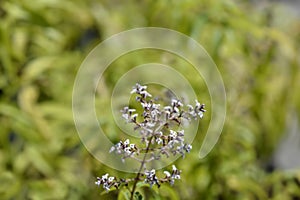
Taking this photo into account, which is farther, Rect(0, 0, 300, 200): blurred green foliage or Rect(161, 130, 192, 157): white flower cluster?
Rect(0, 0, 300, 200): blurred green foliage

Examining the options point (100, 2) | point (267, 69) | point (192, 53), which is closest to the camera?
point (192, 53)

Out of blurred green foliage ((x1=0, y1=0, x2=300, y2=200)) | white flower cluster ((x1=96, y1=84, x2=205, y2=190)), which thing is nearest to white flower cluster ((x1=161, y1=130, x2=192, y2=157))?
white flower cluster ((x1=96, y1=84, x2=205, y2=190))

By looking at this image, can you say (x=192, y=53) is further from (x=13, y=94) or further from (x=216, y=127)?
(x=13, y=94)

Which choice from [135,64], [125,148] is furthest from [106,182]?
[135,64]

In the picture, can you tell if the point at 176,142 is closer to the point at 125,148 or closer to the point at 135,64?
the point at 125,148

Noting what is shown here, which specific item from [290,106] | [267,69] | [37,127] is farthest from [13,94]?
[290,106]

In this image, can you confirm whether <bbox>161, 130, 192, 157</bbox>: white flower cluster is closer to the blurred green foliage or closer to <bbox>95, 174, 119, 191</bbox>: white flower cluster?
<bbox>95, 174, 119, 191</bbox>: white flower cluster

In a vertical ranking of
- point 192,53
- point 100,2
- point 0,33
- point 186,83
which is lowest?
point 186,83

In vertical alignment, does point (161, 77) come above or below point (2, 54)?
below
